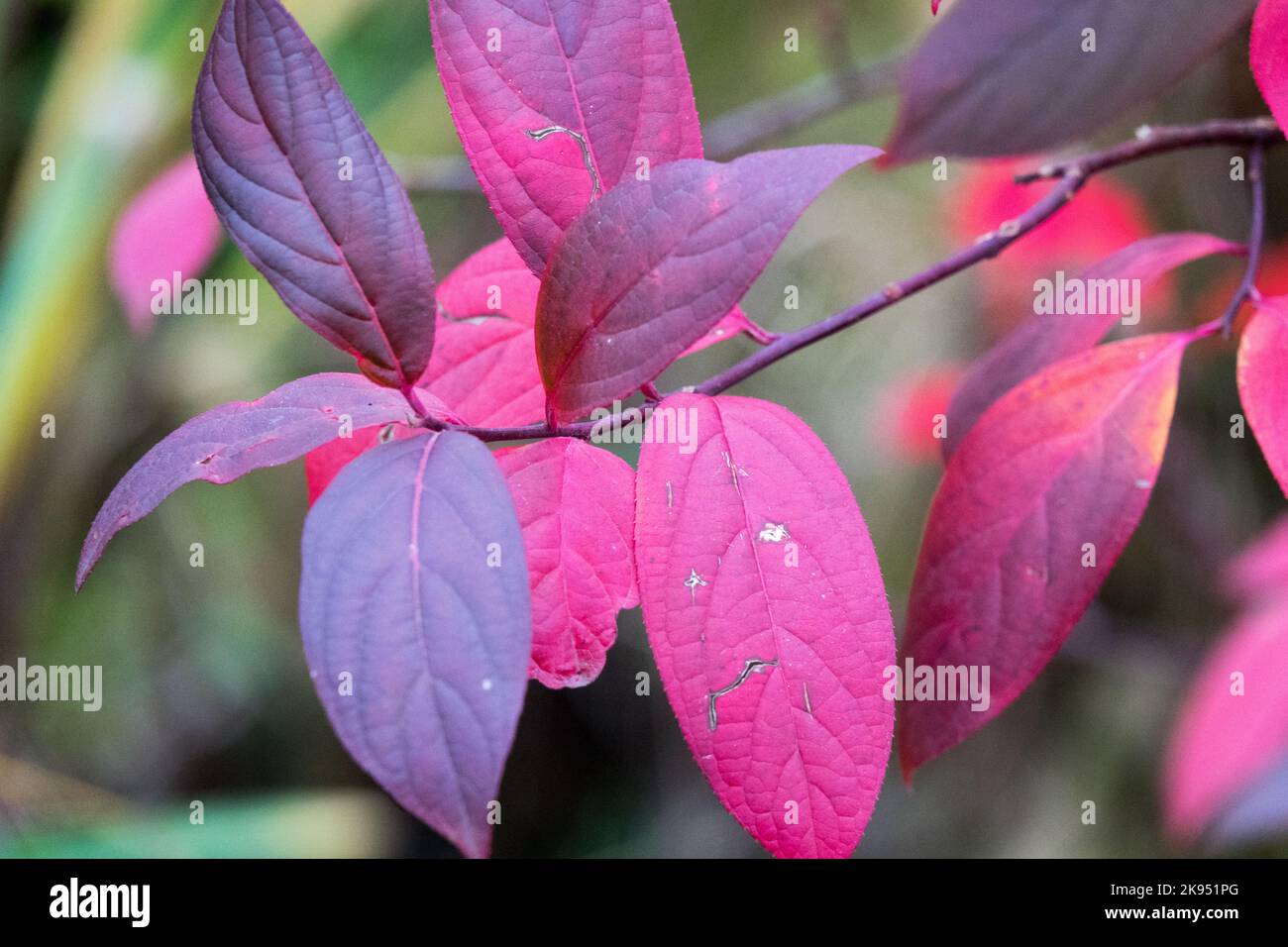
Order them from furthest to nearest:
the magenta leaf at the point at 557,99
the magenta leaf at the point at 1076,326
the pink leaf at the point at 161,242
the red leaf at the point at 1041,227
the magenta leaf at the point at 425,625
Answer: the red leaf at the point at 1041,227 → the pink leaf at the point at 161,242 → the magenta leaf at the point at 1076,326 → the magenta leaf at the point at 557,99 → the magenta leaf at the point at 425,625

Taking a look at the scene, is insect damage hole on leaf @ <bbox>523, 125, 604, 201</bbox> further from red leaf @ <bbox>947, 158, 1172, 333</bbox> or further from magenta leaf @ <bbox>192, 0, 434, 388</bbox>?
red leaf @ <bbox>947, 158, 1172, 333</bbox>

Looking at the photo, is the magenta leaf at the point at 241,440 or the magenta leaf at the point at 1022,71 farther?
the magenta leaf at the point at 1022,71

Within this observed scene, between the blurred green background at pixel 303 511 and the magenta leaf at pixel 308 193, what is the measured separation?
4.51 ft

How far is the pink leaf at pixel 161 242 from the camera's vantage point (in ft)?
2.78

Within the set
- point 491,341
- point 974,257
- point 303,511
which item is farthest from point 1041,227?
point 303,511

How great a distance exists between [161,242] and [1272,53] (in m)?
0.83

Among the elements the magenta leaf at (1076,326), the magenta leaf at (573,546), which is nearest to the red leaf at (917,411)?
the magenta leaf at (1076,326)

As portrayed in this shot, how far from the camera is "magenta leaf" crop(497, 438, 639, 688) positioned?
445mm

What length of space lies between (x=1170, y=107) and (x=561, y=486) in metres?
1.48

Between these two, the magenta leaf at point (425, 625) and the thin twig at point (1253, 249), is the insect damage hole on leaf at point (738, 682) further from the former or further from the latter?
the thin twig at point (1253, 249)

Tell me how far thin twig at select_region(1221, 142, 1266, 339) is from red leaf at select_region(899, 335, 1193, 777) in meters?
0.02
